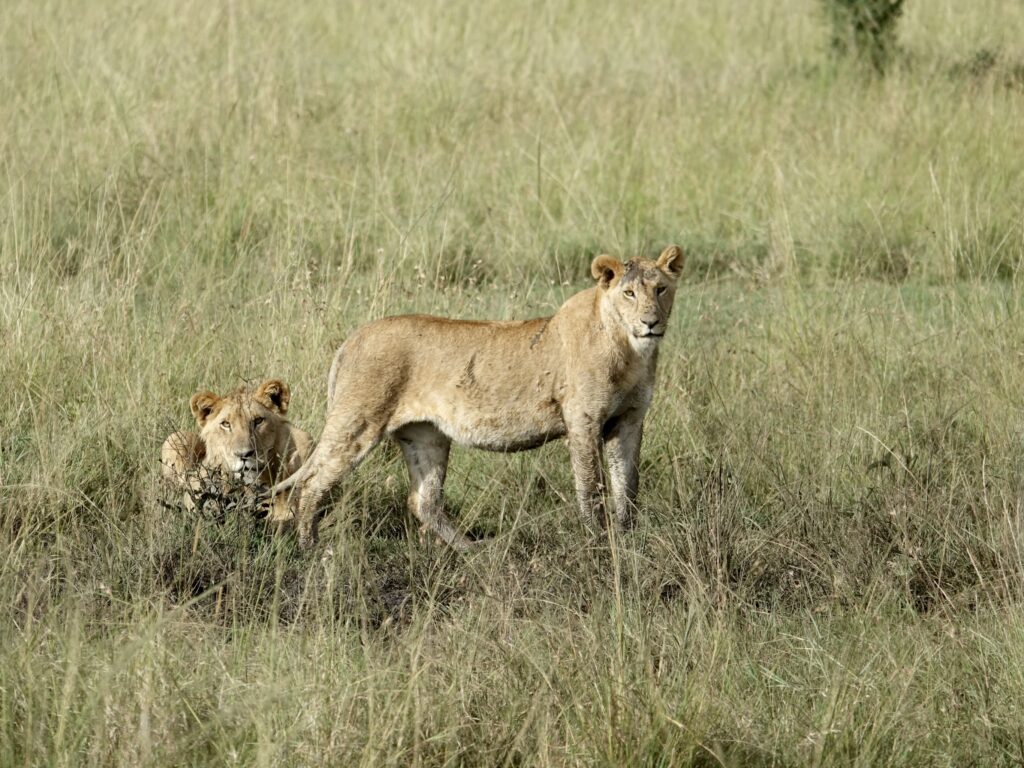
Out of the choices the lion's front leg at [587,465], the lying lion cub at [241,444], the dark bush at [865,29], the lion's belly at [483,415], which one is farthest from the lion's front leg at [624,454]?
the dark bush at [865,29]

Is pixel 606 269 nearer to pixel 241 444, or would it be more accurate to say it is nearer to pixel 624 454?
pixel 624 454

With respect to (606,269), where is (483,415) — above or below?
below

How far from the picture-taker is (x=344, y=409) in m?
5.50

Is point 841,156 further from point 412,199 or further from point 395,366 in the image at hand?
point 395,366

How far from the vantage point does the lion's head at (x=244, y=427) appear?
224 inches

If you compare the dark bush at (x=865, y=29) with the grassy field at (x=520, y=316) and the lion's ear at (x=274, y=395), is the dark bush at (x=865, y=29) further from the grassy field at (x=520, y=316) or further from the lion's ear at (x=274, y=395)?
the lion's ear at (x=274, y=395)

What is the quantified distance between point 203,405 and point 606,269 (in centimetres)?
156

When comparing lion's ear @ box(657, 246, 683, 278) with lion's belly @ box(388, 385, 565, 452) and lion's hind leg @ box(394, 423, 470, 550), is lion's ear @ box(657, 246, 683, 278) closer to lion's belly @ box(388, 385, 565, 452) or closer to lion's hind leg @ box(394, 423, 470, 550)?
lion's belly @ box(388, 385, 565, 452)

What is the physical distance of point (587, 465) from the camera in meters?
5.48

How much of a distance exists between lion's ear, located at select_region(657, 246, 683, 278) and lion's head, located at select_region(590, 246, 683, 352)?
0.12ft

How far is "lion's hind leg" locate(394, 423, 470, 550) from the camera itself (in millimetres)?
5797

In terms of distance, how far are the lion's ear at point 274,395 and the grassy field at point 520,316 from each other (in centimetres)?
15

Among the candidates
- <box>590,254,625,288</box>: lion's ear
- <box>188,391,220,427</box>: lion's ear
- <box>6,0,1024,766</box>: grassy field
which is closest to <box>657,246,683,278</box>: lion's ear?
<box>590,254,625,288</box>: lion's ear

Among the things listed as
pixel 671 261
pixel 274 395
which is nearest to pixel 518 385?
pixel 671 261
